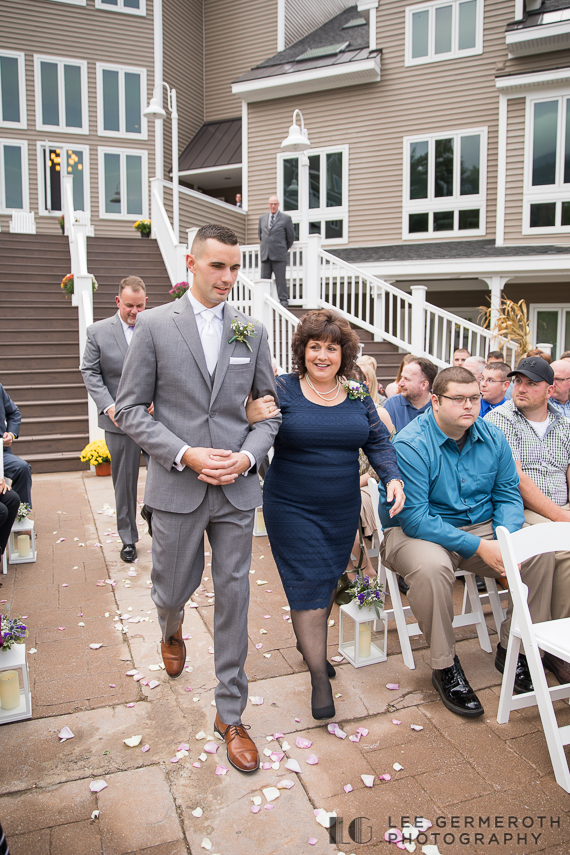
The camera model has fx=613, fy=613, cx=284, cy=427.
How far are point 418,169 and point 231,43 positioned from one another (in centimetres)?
880

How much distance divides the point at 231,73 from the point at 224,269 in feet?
64.2

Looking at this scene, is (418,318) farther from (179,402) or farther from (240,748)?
(240,748)

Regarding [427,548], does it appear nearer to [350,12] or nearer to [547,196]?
[547,196]

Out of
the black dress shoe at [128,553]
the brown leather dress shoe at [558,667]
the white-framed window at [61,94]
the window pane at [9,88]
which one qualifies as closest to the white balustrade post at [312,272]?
the black dress shoe at [128,553]

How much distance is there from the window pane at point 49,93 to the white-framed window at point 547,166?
1239 cm

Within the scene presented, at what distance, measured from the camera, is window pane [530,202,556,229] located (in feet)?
41.8

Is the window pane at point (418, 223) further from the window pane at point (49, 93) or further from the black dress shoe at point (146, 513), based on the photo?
the black dress shoe at point (146, 513)

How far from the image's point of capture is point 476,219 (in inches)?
537

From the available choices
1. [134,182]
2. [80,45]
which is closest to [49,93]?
[80,45]

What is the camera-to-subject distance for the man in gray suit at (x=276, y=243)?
11.3m

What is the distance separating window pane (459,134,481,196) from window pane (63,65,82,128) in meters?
10.7

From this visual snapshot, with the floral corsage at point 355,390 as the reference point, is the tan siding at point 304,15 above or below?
above

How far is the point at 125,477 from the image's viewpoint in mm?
4805

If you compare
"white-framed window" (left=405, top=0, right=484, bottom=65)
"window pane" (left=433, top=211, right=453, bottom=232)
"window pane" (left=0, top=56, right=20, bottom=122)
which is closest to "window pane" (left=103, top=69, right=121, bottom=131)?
"window pane" (left=0, top=56, right=20, bottom=122)
